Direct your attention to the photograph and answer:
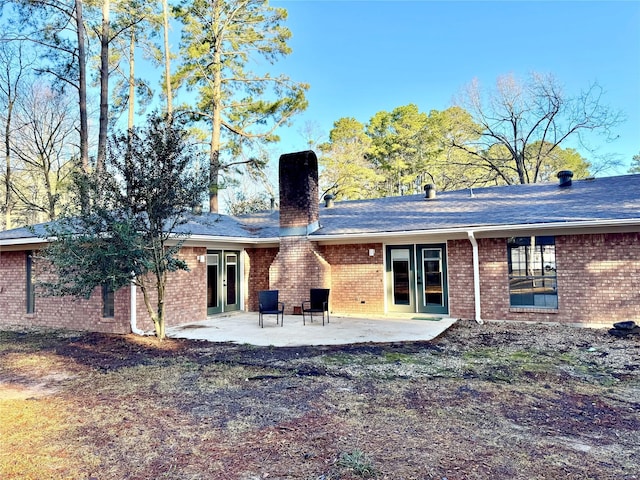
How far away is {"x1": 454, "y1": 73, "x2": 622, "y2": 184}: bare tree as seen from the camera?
20.0m

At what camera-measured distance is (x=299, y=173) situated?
12.0 metres

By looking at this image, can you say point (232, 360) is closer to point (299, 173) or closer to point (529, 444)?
point (529, 444)

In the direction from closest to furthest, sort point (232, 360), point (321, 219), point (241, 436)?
point (241, 436), point (232, 360), point (321, 219)

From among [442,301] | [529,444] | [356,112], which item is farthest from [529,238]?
[356,112]

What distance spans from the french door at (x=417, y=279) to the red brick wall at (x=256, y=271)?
3858 mm

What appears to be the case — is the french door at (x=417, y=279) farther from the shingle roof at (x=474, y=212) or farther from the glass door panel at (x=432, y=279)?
the shingle roof at (x=474, y=212)

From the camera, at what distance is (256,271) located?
1305 centimetres

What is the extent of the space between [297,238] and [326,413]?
25.4ft

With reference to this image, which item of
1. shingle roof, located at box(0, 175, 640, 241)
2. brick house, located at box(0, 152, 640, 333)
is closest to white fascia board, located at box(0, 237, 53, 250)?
brick house, located at box(0, 152, 640, 333)

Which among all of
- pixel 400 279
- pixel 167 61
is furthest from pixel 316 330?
pixel 167 61

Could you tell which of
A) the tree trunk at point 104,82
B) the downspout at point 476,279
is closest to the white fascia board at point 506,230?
the downspout at point 476,279

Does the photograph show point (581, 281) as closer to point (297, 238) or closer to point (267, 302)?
point (297, 238)

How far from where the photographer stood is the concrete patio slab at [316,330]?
7977mm

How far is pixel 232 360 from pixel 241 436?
3.04 m
